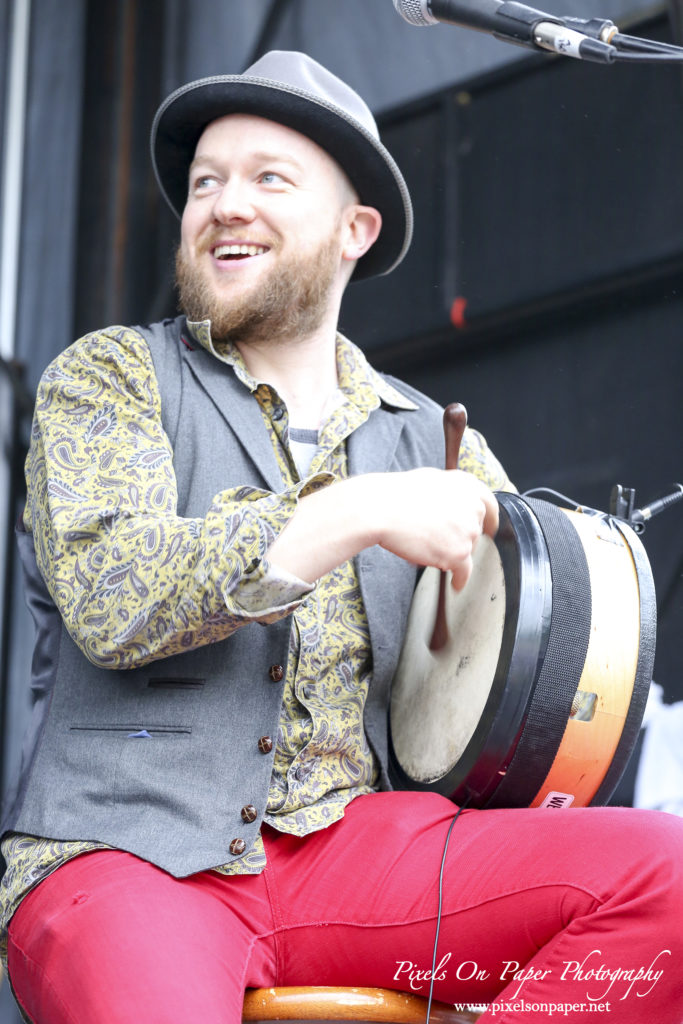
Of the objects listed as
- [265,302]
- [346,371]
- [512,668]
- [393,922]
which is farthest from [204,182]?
[393,922]

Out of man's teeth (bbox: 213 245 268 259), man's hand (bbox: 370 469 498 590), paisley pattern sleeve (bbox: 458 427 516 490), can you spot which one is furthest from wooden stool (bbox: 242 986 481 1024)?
man's teeth (bbox: 213 245 268 259)

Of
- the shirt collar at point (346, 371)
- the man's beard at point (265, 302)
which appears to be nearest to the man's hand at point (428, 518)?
the shirt collar at point (346, 371)

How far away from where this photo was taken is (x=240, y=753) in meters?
1.78

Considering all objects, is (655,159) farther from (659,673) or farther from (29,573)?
(29,573)

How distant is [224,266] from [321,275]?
0.61ft

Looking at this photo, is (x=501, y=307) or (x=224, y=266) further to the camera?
(x=501, y=307)

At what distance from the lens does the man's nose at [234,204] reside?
2.22 m

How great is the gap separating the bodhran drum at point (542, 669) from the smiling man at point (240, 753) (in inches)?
2.7

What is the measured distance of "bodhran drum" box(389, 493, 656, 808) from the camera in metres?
1.77

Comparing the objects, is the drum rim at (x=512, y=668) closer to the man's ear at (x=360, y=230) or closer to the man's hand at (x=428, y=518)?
the man's hand at (x=428, y=518)

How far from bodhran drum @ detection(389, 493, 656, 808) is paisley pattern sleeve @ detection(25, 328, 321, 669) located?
374mm

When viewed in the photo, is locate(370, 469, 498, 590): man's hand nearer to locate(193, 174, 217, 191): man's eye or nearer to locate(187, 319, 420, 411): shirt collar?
locate(187, 319, 420, 411): shirt collar

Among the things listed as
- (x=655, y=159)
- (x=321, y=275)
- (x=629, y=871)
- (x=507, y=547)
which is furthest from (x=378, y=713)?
(x=655, y=159)

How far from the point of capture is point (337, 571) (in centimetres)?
205
